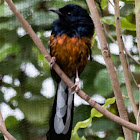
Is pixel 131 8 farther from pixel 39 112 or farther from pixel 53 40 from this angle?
pixel 39 112

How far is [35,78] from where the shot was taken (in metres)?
1.72

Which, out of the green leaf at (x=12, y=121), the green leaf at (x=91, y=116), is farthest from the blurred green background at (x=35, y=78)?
the green leaf at (x=91, y=116)

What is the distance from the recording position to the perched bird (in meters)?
1.41

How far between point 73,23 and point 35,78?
1.31ft

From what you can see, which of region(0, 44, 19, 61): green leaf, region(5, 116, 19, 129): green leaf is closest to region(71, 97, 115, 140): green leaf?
region(5, 116, 19, 129): green leaf

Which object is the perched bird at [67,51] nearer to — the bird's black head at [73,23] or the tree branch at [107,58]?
the bird's black head at [73,23]

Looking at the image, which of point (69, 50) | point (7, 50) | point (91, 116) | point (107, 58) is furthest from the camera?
point (7, 50)

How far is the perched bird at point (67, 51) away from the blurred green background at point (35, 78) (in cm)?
18

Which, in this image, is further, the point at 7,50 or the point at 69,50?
the point at 7,50

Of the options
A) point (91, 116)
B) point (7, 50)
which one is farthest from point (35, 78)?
point (91, 116)

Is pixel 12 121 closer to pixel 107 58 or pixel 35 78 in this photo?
pixel 35 78

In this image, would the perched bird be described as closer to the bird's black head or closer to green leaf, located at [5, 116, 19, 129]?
the bird's black head

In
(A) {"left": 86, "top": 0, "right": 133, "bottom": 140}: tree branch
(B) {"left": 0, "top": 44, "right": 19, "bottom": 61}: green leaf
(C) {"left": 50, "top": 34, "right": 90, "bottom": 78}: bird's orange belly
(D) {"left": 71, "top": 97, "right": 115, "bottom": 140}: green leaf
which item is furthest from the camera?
(B) {"left": 0, "top": 44, "right": 19, "bottom": 61}: green leaf

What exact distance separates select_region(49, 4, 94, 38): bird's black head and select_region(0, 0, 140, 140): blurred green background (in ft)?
0.64
